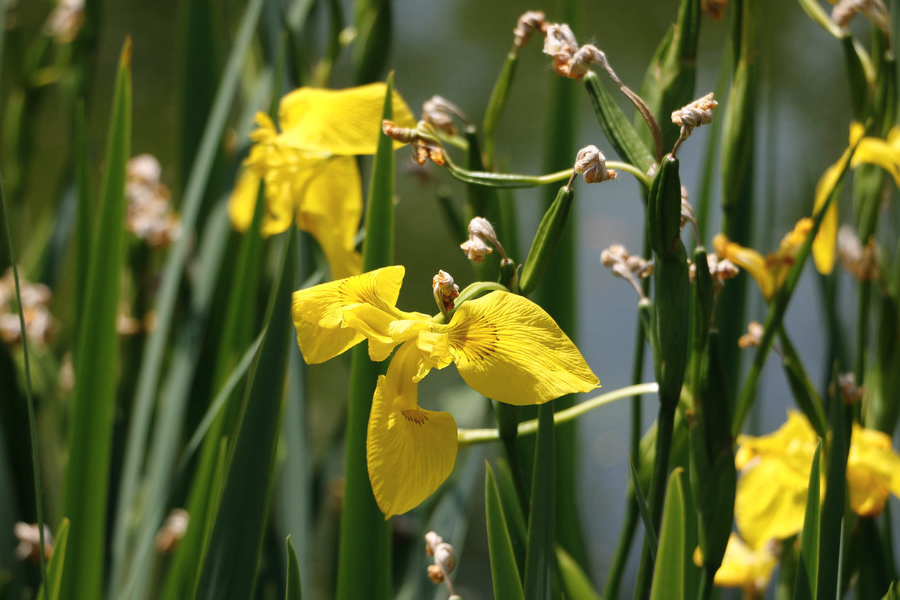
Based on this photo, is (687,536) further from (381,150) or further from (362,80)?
(362,80)

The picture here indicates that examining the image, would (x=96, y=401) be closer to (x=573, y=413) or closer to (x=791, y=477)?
(x=573, y=413)

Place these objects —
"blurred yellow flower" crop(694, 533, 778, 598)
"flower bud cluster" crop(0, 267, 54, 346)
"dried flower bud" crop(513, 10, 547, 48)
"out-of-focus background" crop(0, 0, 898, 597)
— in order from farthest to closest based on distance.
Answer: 1. "out-of-focus background" crop(0, 0, 898, 597)
2. "flower bud cluster" crop(0, 267, 54, 346)
3. "blurred yellow flower" crop(694, 533, 778, 598)
4. "dried flower bud" crop(513, 10, 547, 48)

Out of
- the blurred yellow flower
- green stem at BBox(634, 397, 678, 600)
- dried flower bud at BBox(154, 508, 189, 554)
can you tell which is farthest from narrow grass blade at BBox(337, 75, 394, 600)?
dried flower bud at BBox(154, 508, 189, 554)

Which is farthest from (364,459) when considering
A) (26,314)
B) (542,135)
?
(542,135)

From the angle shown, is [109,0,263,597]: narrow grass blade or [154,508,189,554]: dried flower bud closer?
[109,0,263,597]: narrow grass blade

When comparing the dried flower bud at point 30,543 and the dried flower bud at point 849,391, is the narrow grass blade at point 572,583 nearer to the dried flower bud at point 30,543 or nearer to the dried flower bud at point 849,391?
the dried flower bud at point 849,391

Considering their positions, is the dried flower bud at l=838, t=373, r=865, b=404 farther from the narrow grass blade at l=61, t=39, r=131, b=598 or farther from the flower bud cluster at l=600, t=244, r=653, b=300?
the narrow grass blade at l=61, t=39, r=131, b=598
